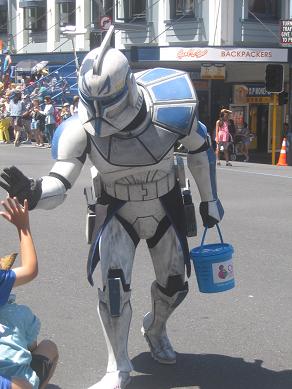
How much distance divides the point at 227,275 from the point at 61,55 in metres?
27.4

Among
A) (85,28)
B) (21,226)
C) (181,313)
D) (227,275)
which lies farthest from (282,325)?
(85,28)

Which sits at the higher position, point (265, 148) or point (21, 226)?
point (21, 226)

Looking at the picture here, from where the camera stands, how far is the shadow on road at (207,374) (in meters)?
4.57

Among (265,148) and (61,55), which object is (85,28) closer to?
(61,55)

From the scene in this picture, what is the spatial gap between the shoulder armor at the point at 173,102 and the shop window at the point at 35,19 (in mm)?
33874

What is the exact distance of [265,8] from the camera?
2922cm

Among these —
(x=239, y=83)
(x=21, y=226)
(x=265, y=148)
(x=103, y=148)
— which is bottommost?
(x=265, y=148)

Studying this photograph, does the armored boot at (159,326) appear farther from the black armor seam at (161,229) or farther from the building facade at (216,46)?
the building facade at (216,46)

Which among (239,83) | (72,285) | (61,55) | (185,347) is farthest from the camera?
(61,55)

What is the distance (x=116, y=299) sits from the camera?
A: 166 inches

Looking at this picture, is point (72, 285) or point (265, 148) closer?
point (72, 285)

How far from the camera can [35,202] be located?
157 inches

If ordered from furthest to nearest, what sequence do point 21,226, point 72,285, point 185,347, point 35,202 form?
point 72,285, point 185,347, point 35,202, point 21,226

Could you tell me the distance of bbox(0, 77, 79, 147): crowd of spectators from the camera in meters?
24.5
